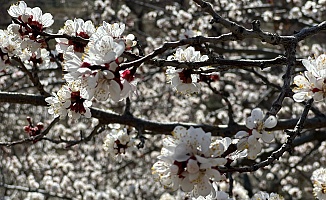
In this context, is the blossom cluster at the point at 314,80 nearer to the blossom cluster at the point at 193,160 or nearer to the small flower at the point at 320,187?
the blossom cluster at the point at 193,160

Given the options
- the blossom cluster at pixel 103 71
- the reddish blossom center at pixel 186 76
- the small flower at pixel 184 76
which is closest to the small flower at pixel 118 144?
the small flower at pixel 184 76

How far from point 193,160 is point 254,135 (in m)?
0.26

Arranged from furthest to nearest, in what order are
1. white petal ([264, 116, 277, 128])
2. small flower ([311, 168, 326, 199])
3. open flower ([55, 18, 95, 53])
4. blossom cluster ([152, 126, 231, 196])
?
1. small flower ([311, 168, 326, 199])
2. open flower ([55, 18, 95, 53])
3. white petal ([264, 116, 277, 128])
4. blossom cluster ([152, 126, 231, 196])

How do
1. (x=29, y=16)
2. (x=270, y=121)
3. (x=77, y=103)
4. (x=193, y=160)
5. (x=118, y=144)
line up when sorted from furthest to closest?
(x=118, y=144), (x=29, y=16), (x=77, y=103), (x=270, y=121), (x=193, y=160)

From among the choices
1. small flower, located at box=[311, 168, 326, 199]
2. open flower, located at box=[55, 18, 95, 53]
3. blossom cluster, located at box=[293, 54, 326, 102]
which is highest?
open flower, located at box=[55, 18, 95, 53]

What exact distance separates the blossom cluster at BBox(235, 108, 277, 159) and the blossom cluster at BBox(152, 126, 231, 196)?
0.36 feet

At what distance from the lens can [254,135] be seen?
4.21ft

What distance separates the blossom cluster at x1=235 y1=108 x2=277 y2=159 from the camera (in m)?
1.28

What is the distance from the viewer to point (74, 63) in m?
1.21

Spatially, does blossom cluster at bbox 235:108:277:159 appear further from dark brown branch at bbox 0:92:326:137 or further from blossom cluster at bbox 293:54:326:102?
dark brown branch at bbox 0:92:326:137

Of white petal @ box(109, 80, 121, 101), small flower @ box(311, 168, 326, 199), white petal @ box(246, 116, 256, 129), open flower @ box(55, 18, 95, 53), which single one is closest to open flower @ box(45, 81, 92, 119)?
open flower @ box(55, 18, 95, 53)

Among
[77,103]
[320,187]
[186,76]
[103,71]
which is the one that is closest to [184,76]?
[186,76]

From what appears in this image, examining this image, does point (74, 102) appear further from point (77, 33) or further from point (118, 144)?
point (118, 144)

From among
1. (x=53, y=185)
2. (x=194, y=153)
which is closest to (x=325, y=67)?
(x=194, y=153)
